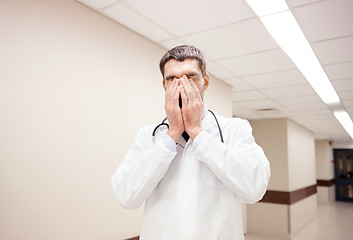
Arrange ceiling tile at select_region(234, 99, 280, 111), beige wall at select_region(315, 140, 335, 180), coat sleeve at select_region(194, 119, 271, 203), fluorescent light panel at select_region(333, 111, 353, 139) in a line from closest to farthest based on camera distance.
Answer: coat sleeve at select_region(194, 119, 271, 203) < ceiling tile at select_region(234, 99, 280, 111) < fluorescent light panel at select_region(333, 111, 353, 139) < beige wall at select_region(315, 140, 335, 180)

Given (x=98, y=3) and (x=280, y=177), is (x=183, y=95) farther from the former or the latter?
(x=280, y=177)

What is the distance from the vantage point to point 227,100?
474 centimetres

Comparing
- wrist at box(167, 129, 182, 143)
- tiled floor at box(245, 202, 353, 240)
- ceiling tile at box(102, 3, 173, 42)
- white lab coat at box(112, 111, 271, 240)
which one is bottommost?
tiled floor at box(245, 202, 353, 240)

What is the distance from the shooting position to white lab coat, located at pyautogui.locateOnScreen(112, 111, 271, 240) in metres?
1.09

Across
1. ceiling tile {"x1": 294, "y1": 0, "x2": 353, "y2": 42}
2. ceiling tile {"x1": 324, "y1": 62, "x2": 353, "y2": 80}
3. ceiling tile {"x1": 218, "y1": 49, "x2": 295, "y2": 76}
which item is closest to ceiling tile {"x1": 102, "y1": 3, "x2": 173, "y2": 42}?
ceiling tile {"x1": 218, "y1": 49, "x2": 295, "y2": 76}

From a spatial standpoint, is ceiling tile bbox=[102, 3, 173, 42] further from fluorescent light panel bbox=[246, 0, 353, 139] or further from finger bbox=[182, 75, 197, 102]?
finger bbox=[182, 75, 197, 102]

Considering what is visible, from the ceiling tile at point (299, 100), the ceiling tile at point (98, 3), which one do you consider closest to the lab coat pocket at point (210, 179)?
the ceiling tile at point (98, 3)

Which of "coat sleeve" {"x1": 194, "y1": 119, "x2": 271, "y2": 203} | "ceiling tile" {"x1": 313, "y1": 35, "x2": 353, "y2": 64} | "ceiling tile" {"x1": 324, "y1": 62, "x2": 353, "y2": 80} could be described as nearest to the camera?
"coat sleeve" {"x1": 194, "y1": 119, "x2": 271, "y2": 203}

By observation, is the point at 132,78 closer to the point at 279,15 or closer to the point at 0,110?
the point at 0,110

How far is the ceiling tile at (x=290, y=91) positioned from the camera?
4.64 metres

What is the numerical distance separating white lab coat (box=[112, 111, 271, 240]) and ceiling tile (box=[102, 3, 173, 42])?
1.72 metres

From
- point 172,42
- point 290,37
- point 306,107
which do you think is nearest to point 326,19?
point 290,37

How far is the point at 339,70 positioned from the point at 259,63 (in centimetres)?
112

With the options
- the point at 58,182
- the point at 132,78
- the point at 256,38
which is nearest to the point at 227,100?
the point at 256,38
